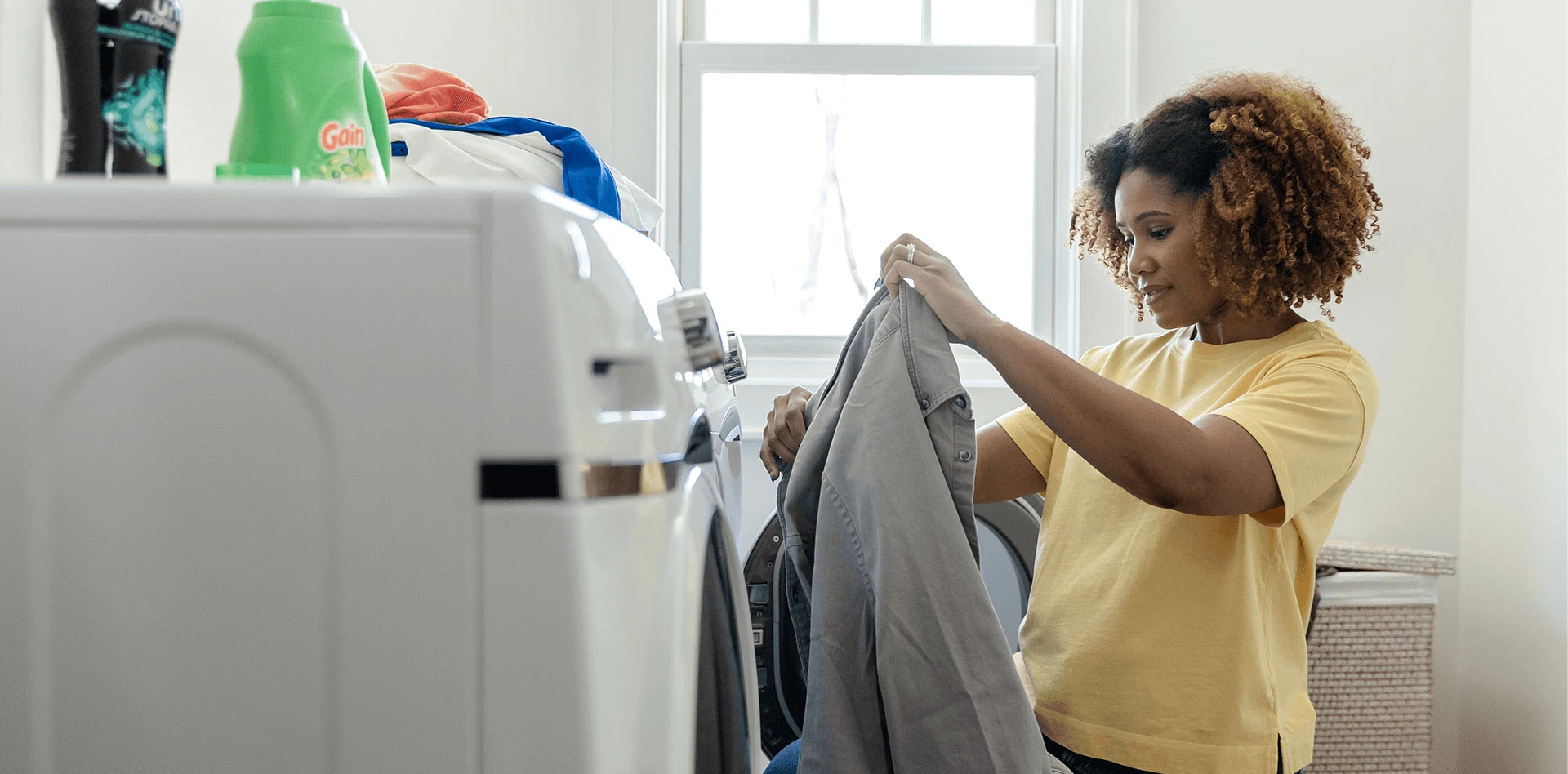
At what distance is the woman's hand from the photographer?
1.02m

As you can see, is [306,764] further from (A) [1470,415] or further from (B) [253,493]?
(A) [1470,415]

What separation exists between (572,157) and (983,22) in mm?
1553

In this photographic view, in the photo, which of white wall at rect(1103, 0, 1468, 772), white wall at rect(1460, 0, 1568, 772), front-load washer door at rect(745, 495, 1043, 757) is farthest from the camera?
white wall at rect(1103, 0, 1468, 772)

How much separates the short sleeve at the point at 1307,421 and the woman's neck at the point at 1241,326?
93 millimetres

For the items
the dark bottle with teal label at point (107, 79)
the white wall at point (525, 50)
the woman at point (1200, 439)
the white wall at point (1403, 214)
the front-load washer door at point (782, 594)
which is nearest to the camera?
the dark bottle with teal label at point (107, 79)

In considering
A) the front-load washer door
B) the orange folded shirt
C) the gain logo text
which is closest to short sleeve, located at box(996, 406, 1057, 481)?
the front-load washer door

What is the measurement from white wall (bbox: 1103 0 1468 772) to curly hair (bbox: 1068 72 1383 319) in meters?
1.08

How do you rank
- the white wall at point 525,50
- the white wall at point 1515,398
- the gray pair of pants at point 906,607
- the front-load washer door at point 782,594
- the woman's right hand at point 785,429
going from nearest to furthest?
the gray pair of pants at point 906,607 → the woman's right hand at point 785,429 → the front-load washer door at point 782,594 → the white wall at point 1515,398 → the white wall at point 525,50

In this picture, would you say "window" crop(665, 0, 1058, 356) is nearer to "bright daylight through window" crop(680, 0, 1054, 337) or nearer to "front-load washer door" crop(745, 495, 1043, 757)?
"bright daylight through window" crop(680, 0, 1054, 337)

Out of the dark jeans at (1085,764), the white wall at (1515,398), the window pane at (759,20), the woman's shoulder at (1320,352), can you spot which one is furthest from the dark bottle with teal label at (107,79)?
the white wall at (1515,398)

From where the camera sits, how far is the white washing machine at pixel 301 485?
1.54 ft

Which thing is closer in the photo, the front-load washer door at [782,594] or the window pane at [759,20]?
the front-load washer door at [782,594]

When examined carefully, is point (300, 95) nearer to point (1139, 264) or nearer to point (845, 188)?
point (1139, 264)

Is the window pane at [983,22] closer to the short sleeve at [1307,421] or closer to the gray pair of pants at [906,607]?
the short sleeve at [1307,421]
